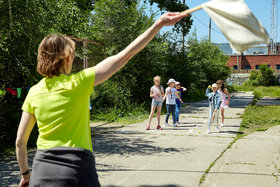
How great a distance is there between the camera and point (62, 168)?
1.97 m

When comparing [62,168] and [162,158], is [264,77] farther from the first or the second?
[62,168]

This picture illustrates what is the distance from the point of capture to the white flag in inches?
76.5

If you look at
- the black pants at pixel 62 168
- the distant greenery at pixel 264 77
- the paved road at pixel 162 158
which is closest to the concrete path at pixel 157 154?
the paved road at pixel 162 158

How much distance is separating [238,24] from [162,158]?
5088mm

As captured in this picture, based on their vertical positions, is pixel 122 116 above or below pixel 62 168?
below

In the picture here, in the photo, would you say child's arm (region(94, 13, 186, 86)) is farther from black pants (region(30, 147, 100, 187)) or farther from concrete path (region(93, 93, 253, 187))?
concrete path (region(93, 93, 253, 187))

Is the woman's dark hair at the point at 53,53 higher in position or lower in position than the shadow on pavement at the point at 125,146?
higher

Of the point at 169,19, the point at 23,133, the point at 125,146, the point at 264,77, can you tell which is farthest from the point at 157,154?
the point at 264,77

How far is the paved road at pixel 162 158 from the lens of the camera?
527 centimetres

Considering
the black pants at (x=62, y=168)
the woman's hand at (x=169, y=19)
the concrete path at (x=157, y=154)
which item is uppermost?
the woman's hand at (x=169, y=19)

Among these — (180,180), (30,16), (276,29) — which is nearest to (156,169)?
(180,180)

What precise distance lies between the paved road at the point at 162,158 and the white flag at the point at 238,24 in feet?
11.4

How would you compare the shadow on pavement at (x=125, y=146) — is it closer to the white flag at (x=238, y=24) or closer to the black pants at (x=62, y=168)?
the black pants at (x=62, y=168)

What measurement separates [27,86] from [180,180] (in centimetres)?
493
